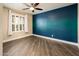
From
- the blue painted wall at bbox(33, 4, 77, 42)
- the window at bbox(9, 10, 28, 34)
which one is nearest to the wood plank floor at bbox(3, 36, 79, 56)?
the blue painted wall at bbox(33, 4, 77, 42)

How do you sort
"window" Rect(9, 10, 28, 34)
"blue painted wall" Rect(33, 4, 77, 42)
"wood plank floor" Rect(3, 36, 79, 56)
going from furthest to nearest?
"window" Rect(9, 10, 28, 34)
"blue painted wall" Rect(33, 4, 77, 42)
"wood plank floor" Rect(3, 36, 79, 56)

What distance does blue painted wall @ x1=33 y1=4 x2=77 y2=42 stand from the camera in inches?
151

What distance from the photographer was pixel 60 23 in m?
4.54

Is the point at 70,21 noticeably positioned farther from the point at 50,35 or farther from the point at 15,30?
the point at 15,30

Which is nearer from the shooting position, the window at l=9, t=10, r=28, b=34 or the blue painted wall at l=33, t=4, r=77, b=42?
the blue painted wall at l=33, t=4, r=77, b=42

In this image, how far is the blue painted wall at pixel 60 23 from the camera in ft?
12.5

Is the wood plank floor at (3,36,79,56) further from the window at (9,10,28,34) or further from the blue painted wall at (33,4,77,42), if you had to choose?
the window at (9,10,28,34)

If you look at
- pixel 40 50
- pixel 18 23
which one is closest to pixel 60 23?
pixel 40 50

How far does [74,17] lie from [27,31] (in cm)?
391

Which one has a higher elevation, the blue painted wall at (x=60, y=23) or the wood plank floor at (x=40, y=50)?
the blue painted wall at (x=60, y=23)

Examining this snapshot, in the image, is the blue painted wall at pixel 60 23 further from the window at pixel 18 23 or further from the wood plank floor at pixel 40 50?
the window at pixel 18 23

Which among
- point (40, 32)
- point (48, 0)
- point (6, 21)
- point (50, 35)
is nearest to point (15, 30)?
point (6, 21)

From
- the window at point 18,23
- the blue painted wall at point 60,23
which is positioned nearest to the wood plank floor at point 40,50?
the blue painted wall at point 60,23

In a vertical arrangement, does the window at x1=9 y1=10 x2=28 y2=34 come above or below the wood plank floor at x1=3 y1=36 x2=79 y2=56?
above
